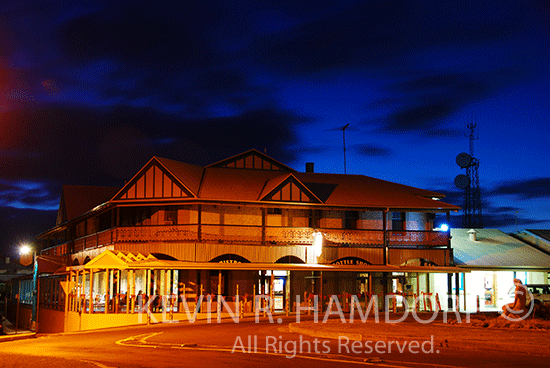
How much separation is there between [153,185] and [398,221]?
1563 centimetres

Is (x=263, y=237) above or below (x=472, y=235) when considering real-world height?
below

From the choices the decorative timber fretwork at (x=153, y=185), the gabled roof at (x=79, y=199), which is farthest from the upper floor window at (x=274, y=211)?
the gabled roof at (x=79, y=199)

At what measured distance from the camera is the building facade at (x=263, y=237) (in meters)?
35.9

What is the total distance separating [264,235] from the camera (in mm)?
37250

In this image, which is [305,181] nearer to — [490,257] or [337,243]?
[337,243]

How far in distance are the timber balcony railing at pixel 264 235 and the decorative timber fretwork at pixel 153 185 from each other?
1.81 metres

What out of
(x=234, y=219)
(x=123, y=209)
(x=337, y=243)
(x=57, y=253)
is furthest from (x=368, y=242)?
(x=57, y=253)

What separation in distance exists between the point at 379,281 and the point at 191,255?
11497 mm

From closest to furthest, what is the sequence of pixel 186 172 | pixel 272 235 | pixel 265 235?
1. pixel 265 235
2. pixel 272 235
3. pixel 186 172

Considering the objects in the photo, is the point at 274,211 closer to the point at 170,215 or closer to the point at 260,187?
the point at 260,187

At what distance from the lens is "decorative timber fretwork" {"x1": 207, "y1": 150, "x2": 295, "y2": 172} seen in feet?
141

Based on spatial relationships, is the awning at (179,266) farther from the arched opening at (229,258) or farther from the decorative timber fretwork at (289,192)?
the decorative timber fretwork at (289,192)

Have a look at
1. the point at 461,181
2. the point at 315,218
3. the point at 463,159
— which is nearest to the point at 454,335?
the point at 315,218

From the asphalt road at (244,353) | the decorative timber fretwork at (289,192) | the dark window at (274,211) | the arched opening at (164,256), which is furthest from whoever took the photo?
the dark window at (274,211)
